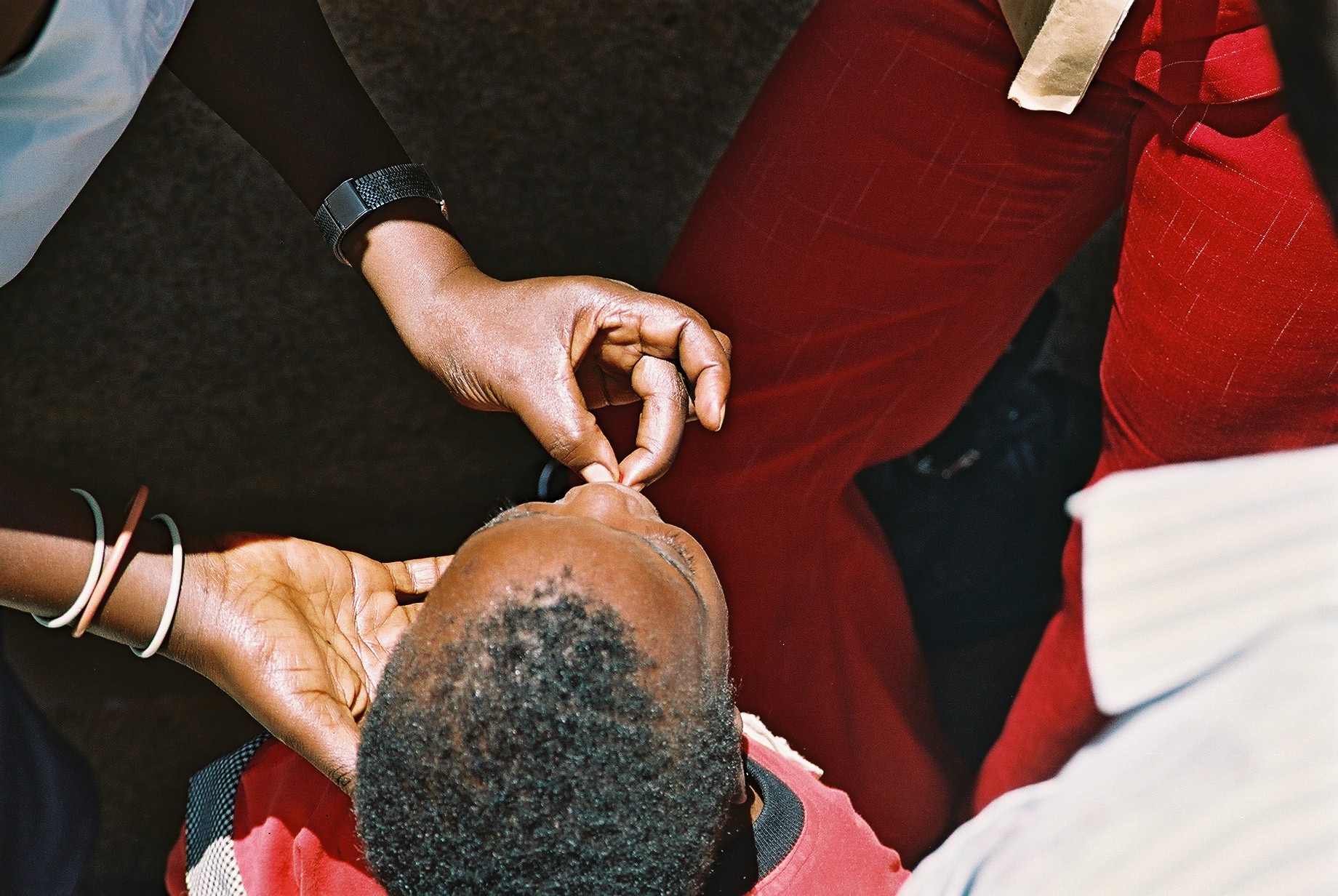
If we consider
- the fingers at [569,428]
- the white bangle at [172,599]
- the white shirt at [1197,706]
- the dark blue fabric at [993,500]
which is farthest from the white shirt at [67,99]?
the dark blue fabric at [993,500]

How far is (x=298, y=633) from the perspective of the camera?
1.32 m

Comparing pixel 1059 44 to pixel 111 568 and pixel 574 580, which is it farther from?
pixel 111 568

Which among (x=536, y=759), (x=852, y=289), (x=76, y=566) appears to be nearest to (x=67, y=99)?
(x=76, y=566)

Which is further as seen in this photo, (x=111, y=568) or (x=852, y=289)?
(x=852, y=289)

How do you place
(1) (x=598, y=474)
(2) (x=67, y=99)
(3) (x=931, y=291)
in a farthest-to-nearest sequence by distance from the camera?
1. (3) (x=931, y=291)
2. (1) (x=598, y=474)
3. (2) (x=67, y=99)

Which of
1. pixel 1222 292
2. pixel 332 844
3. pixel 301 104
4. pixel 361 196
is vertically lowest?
pixel 332 844

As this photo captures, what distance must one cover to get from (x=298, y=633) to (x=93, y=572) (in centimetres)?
25

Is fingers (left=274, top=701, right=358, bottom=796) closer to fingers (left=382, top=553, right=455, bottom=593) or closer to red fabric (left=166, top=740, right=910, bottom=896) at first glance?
red fabric (left=166, top=740, right=910, bottom=896)

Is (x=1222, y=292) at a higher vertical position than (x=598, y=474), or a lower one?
higher

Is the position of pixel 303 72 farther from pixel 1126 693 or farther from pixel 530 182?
pixel 1126 693

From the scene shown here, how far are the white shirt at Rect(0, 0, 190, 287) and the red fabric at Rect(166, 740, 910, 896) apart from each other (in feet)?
2.43

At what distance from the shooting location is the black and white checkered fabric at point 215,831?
1339mm

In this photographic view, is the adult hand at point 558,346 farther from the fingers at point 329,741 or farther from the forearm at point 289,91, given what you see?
the fingers at point 329,741

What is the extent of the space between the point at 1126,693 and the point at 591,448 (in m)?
0.97
